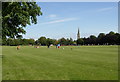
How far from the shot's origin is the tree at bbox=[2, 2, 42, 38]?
81.0 ft

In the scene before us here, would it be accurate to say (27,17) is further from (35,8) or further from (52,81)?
(52,81)

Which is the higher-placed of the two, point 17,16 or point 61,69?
point 17,16

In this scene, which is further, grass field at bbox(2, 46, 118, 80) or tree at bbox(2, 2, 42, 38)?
tree at bbox(2, 2, 42, 38)

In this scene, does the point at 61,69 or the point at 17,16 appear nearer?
the point at 61,69

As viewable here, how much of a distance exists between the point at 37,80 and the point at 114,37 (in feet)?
538

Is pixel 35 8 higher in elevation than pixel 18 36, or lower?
higher

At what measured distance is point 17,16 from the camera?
83.9 feet

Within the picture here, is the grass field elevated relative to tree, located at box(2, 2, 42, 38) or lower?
lower

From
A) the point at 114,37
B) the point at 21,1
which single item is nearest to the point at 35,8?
the point at 21,1

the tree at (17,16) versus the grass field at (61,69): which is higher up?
the tree at (17,16)

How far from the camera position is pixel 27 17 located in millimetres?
27438

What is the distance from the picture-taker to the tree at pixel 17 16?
24684 mm

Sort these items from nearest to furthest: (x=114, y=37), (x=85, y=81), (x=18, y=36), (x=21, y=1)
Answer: (x=85, y=81)
(x=21, y=1)
(x=18, y=36)
(x=114, y=37)

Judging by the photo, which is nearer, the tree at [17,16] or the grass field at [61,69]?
the grass field at [61,69]
